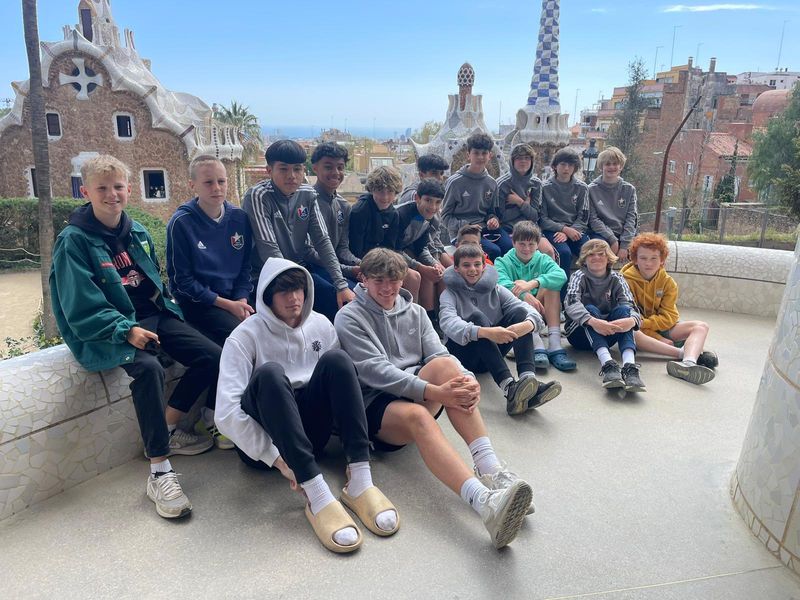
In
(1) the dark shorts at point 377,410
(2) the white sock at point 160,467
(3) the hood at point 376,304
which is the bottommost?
(2) the white sock at point 160,467

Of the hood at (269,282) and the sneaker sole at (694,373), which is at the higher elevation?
the hood at (269,282)

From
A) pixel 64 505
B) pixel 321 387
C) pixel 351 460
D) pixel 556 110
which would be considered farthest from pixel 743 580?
pixel 556 110

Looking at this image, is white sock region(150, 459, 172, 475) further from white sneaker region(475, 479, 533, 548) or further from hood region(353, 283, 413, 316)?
white sneaker region(475, 479, 533, 548)

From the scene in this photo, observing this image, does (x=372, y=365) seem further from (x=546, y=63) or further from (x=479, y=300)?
(x=546, y=63)

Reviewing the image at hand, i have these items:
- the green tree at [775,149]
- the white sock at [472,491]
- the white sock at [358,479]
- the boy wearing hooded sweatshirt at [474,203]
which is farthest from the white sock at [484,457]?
the green tree at [775,149]

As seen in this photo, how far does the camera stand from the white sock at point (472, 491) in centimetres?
264

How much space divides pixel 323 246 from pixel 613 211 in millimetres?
3280

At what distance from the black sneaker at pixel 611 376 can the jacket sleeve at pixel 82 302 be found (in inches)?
122

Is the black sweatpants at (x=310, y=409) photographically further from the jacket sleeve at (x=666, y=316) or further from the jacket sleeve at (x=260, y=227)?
the jacket sleeve at (x=666, y=316)

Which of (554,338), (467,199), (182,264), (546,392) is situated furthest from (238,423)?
(467,199)

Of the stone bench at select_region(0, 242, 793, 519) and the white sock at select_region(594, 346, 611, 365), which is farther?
the white sock at select_region(594, 346, 611, 365)

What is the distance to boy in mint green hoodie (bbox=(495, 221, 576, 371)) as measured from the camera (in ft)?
15.3

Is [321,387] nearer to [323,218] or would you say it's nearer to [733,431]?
[323,218]

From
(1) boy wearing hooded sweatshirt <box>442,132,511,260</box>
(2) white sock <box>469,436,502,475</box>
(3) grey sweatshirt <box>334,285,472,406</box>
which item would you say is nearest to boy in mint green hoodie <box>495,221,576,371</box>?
(1) boy wearing hooded sweatshirt <box>442,132,511,260</box>
